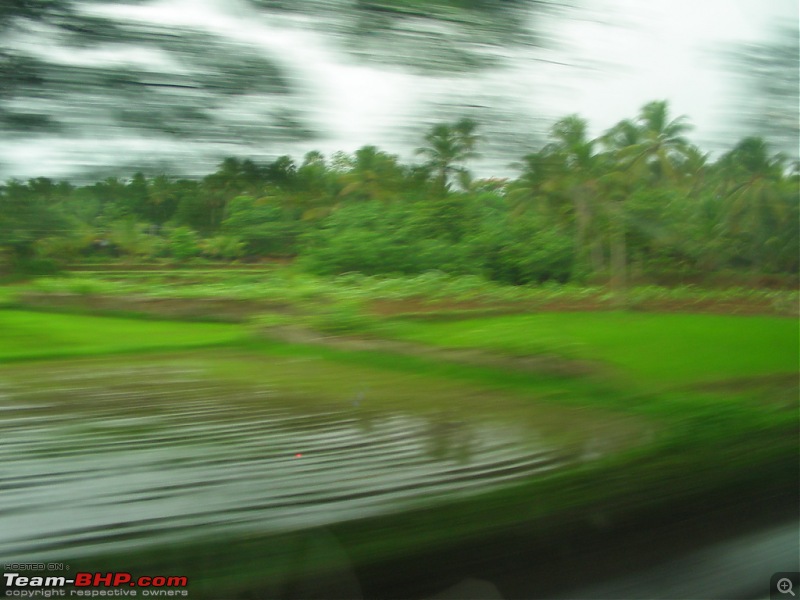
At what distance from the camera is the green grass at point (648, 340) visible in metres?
2.53

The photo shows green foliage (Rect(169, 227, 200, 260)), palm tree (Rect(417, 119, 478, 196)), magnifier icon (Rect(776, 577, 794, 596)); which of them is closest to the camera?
green foliage (Rect(169, 227, 200, 260))

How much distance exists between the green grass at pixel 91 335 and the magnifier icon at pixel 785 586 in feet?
6.69

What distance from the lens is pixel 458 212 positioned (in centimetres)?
236

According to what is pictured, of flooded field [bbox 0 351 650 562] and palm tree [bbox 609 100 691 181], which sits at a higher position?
palm tree [bbox 609 100 691 181]

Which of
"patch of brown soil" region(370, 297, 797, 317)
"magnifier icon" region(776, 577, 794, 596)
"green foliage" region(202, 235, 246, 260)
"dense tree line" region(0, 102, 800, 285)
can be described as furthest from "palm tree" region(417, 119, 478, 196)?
"magnifier icon" region(776, 577, 794, 596)

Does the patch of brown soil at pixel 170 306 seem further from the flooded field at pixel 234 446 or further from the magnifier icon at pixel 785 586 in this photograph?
the magnifier icon at pixel 785 586

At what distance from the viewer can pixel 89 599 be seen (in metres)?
1.67

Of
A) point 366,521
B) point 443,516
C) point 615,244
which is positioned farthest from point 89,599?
point 615,244

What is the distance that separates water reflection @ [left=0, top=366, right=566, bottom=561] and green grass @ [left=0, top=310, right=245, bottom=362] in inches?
2.6

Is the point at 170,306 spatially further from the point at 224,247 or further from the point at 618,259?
A: the point at 618,259

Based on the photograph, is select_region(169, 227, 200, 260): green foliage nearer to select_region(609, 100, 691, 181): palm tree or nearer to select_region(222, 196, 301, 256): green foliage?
select_region(222, 196, 301, 256): green foliage

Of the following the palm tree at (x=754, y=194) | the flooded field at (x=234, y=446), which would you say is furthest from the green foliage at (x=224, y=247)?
the palm tree at (x=754, y=194)

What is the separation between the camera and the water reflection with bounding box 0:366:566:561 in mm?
1803

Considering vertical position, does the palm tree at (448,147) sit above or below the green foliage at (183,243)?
above
